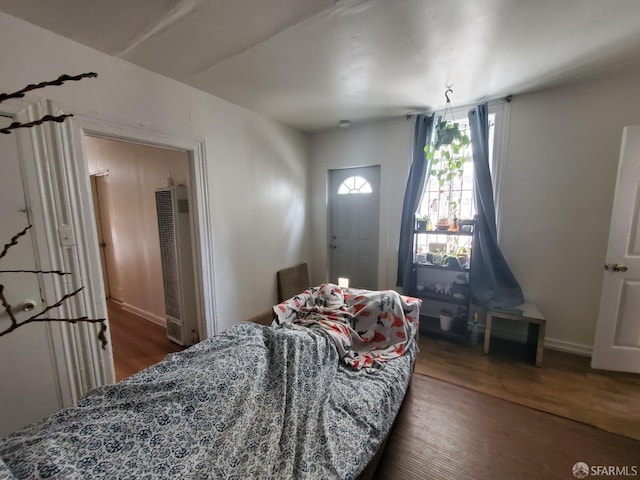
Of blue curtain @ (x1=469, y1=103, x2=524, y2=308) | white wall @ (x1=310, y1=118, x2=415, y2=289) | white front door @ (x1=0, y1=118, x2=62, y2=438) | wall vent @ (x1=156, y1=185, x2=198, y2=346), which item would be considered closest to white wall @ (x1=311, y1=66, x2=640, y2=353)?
blue curtain @ (x1=469, y1=103, x2=524, y2=308)

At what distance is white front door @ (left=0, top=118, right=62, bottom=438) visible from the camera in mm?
1501

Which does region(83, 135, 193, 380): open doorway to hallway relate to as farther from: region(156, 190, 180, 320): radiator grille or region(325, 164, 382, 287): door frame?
region(325, 164, 382, 287): door frame

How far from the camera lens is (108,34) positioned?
5.40 ft

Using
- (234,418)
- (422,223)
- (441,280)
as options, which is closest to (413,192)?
(422,223)

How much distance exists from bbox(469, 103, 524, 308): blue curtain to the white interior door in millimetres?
1117

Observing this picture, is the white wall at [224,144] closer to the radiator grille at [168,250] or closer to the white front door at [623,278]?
the radiator grille at [168,250]

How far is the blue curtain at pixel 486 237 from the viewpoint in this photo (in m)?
2.69

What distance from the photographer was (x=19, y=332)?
→ 1564 mm

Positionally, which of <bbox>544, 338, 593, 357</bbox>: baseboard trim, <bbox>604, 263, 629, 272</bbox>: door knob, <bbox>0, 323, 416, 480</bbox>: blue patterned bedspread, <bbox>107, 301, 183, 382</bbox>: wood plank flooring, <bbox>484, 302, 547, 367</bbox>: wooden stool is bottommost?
<bbox>107, 301, 183, 382</bbox>: wood plank flooring

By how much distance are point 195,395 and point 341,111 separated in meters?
2.87

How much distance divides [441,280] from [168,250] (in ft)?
9.98

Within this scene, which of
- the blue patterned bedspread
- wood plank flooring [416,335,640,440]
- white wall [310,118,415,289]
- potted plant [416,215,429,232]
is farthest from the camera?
white wall [310,118,415,289]

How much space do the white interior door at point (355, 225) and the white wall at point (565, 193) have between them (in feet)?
4.64

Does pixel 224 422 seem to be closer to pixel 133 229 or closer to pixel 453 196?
pixel 453 196
